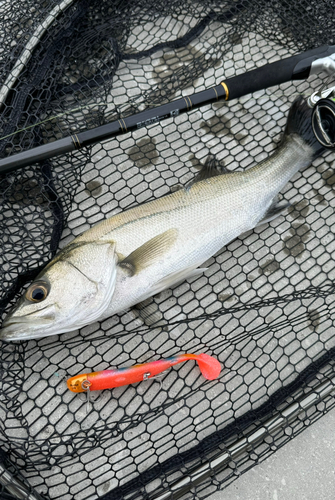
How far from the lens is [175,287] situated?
2.47 metres

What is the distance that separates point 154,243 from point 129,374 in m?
0.68

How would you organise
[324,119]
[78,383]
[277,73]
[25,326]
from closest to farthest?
[25,326], [78,383], [324,119], [277,73]

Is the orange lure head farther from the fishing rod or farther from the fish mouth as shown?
the fishing rod

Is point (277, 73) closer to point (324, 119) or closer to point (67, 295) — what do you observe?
point (324, 119)

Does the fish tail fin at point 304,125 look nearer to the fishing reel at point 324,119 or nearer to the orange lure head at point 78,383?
the fishing reel at point 324,119

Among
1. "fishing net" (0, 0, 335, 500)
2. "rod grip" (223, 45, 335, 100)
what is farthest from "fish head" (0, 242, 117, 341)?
"rod grip" (223, 45, 335, 100)

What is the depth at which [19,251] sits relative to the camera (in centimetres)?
220

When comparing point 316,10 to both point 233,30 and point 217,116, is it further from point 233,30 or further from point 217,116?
point 217,116

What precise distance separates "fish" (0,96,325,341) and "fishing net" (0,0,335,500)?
0.49 feet

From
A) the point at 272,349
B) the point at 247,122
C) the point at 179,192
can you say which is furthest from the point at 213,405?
the point at 247,122

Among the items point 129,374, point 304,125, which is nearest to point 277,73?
point 304,125

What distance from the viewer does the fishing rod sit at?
2.17 meters

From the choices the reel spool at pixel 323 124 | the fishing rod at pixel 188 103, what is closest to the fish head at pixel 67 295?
the fishing rod at pixel 188 103

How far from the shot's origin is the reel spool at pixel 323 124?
2.20 m
